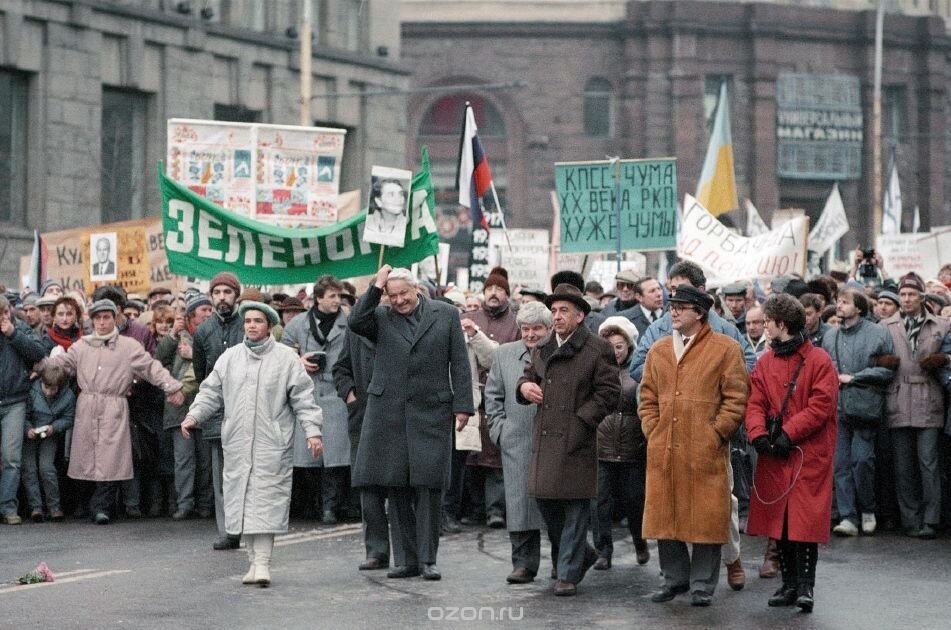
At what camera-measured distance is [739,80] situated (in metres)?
62.9

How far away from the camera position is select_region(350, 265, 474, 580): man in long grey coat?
42.3ft

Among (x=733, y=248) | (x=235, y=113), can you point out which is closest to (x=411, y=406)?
(x=733, y=248)

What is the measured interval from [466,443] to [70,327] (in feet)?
12.4

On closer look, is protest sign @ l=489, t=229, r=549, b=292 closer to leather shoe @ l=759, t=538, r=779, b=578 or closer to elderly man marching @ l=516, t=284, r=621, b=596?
leather shoe @ l=759, t=538, r=779, b=578

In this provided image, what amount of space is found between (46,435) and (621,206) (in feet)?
22.9

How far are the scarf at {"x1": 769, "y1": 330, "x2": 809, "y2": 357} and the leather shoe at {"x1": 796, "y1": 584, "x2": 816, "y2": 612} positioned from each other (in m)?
1.35

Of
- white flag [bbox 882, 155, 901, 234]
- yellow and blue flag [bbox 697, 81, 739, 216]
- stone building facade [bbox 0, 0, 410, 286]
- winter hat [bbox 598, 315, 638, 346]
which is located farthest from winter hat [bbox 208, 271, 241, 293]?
white flag [bbox 882, 155, 901, 234]

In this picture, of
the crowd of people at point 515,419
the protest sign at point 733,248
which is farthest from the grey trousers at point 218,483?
the protest sign at point 733,248

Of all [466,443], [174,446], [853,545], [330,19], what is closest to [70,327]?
[174,446]

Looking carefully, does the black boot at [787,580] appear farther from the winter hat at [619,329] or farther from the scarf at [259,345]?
the scarf at [259,345]

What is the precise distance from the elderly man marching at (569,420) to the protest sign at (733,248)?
11165mm

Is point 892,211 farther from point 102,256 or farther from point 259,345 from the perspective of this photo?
point 259,345

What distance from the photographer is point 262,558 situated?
1262 cm

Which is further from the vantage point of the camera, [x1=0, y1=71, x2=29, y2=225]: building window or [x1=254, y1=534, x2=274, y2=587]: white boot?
[x1=0, y1=71, x2=29, y2=225]: building window
